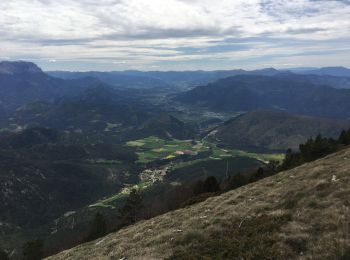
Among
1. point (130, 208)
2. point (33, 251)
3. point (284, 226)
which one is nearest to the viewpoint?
point (284, 226)

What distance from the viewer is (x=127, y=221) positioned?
105688mm

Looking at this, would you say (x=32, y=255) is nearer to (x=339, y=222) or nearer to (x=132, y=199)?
(x=132, y=199)

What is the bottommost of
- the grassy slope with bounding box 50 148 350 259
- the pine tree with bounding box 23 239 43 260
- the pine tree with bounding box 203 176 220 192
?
the pine tree with bounding box 23 239 43 260

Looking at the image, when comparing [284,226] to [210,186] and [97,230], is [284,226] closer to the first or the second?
[210,186]

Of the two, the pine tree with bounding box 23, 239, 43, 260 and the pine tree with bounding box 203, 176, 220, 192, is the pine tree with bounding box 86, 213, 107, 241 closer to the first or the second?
the pine tree with bounding box 23, 239, 43, 260

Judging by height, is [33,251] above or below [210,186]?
below

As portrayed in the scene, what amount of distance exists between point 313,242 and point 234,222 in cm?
845

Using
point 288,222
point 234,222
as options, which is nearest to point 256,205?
point 234,222

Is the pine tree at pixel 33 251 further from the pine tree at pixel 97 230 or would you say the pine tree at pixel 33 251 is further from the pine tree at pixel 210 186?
the pine tree at pixel 210 186

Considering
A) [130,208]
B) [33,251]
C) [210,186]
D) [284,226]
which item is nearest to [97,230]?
[130,208]

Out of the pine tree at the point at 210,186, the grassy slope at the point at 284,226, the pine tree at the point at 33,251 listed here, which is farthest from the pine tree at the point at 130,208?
the grassy slope at the point at 284,226

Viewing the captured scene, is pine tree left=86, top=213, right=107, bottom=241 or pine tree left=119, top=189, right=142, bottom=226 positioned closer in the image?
pine tree left=86, top=213, right=107, bottom=241

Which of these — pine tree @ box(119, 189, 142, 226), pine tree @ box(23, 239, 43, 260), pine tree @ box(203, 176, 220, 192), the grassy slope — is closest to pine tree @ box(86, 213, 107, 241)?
pine tree @ box(119, 189, 142, 226)

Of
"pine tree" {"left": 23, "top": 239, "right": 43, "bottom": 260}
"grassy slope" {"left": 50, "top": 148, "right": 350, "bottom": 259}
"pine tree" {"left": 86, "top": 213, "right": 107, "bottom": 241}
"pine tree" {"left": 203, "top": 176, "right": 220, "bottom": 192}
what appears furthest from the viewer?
"pine tree" {"left": 203, "top": 176, "right": 220, "bottom": 192}
